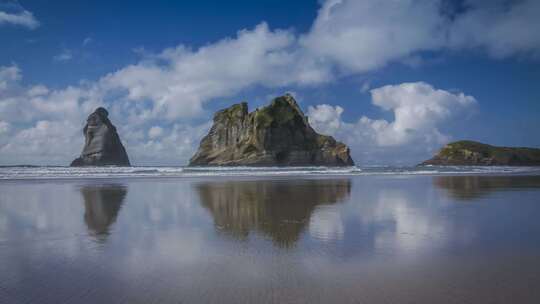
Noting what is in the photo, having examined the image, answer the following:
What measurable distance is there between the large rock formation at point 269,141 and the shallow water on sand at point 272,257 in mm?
71954

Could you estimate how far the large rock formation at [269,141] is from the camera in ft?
276

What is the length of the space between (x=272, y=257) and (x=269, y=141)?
3119 inches

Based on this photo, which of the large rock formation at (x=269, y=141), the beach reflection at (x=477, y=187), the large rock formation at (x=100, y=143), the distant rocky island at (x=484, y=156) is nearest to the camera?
the beach reflection at (x=477, y=187)

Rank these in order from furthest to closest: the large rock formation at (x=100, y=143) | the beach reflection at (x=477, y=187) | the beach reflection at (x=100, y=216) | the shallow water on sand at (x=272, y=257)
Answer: the large rock formation at (x=100, y=143) < the beach reflection at (x=477, y=187) < the beach reflection at (x=100, y=216) < the shallow water on sand at (x=272, y=257)

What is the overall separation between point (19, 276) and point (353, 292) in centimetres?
398

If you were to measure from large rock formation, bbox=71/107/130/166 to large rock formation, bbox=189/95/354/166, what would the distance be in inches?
1017

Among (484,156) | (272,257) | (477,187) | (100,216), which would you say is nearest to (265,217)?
(272,257)

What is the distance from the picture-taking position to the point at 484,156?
8200cm

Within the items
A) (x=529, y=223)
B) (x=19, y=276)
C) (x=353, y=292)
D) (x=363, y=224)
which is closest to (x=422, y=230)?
(x=363, y=224)

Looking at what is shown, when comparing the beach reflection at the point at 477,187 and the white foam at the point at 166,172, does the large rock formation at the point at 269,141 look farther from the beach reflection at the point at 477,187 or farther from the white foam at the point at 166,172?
the beach reflection at the point at 477,187

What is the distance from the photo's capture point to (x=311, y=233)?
22.3 ft

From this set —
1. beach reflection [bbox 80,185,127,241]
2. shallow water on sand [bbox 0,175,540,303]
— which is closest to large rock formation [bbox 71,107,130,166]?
beach reflection [bbox 80,185,127,241]

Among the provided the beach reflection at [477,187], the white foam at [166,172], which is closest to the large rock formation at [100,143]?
the white foam at [166,172]

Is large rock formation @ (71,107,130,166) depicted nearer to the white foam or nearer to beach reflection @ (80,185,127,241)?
the white foam
